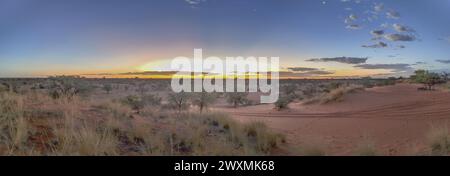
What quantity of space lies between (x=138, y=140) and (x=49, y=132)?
1356 mm

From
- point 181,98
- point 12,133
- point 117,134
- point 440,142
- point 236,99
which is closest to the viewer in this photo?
point 12,133

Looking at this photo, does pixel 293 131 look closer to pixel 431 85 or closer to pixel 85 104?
pixel 85 104

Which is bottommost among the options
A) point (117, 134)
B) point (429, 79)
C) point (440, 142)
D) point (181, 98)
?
point (440, 142)

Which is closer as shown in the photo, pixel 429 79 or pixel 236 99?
pixel 236 99

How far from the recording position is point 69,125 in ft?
19.3

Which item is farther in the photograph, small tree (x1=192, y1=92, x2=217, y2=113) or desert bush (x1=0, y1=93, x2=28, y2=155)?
small tree (x1=192, y1=92, x2=217, y2=113)

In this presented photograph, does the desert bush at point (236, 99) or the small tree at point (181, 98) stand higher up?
the small tree at point (181, 98)

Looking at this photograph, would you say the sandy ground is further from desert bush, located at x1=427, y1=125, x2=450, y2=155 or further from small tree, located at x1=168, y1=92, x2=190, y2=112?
small tree, located at x1=168, y1=92, x2=190, y2=112

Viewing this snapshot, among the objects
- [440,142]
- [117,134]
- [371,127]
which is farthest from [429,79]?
[117,134]

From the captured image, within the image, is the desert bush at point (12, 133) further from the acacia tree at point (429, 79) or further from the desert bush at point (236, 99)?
the acacia tree at point (429, 79)

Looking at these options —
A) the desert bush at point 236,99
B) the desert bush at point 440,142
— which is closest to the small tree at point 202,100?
the desert bush at point 236,99

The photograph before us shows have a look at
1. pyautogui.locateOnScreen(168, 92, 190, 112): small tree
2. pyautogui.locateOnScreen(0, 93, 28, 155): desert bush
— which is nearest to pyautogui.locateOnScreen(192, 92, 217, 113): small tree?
pyautogui.locateOnScreen(168, 92, 190, 112): small tree

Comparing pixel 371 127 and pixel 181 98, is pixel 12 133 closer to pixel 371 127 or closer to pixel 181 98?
pixel 371 127

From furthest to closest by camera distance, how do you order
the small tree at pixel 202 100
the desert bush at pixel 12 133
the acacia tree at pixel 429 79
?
the acacia tree at pixel 429 79 → the small tree at pixel 202 100 → the desert bush at pixel 12 133
